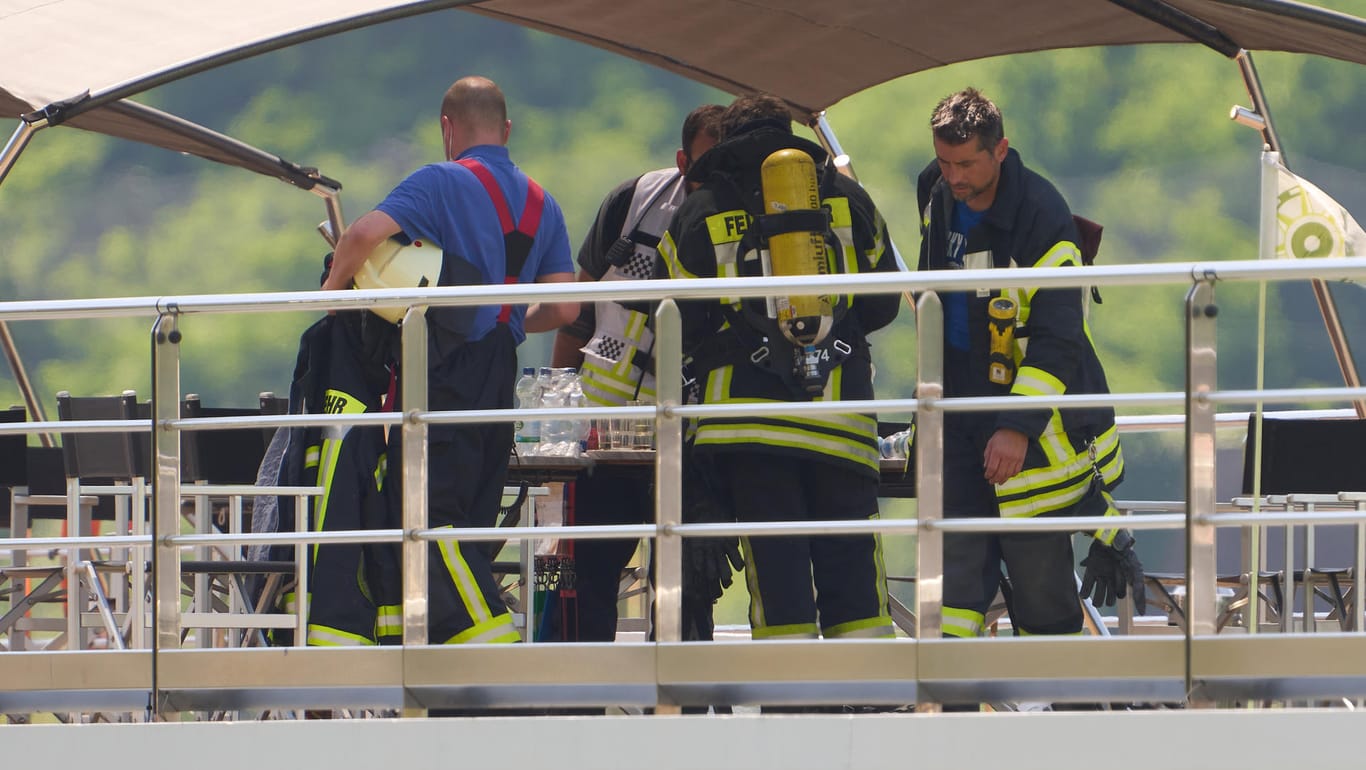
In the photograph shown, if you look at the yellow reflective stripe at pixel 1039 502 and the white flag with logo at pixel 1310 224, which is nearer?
the yellow reflective stripe at pixel 1039 502

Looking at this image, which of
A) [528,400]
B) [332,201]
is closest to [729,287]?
[528,400]

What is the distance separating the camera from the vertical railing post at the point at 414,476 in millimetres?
3416

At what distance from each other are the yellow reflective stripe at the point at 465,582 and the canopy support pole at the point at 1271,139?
3.05 metres

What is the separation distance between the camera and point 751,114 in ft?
13.4

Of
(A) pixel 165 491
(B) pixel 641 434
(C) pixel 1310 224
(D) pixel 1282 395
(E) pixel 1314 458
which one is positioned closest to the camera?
(D) pixel 1282 395

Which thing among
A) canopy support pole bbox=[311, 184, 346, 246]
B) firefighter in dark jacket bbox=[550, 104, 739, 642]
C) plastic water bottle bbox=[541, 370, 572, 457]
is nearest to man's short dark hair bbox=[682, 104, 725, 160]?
firefighter in dark jacket bbox=[550, 104, 739, 642]

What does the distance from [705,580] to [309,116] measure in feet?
63.3

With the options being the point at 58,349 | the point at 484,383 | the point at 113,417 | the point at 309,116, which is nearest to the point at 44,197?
the point at 58,349

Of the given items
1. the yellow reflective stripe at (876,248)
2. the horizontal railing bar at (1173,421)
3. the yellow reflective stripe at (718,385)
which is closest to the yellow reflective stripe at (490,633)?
the yellow reflective stripe at (718,385)

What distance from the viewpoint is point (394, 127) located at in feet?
71.8

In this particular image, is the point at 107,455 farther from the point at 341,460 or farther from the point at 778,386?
the point at 778,386

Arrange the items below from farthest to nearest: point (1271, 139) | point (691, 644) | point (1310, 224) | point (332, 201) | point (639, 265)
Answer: point (332, 201) < point (1271, 139) < point (1310, 224) < point (639, 265) < point (691, 644)

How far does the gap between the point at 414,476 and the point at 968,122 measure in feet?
5.27

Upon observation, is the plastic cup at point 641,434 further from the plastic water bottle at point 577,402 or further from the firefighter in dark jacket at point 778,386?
the firefighter in dark jacket at point 778,386
